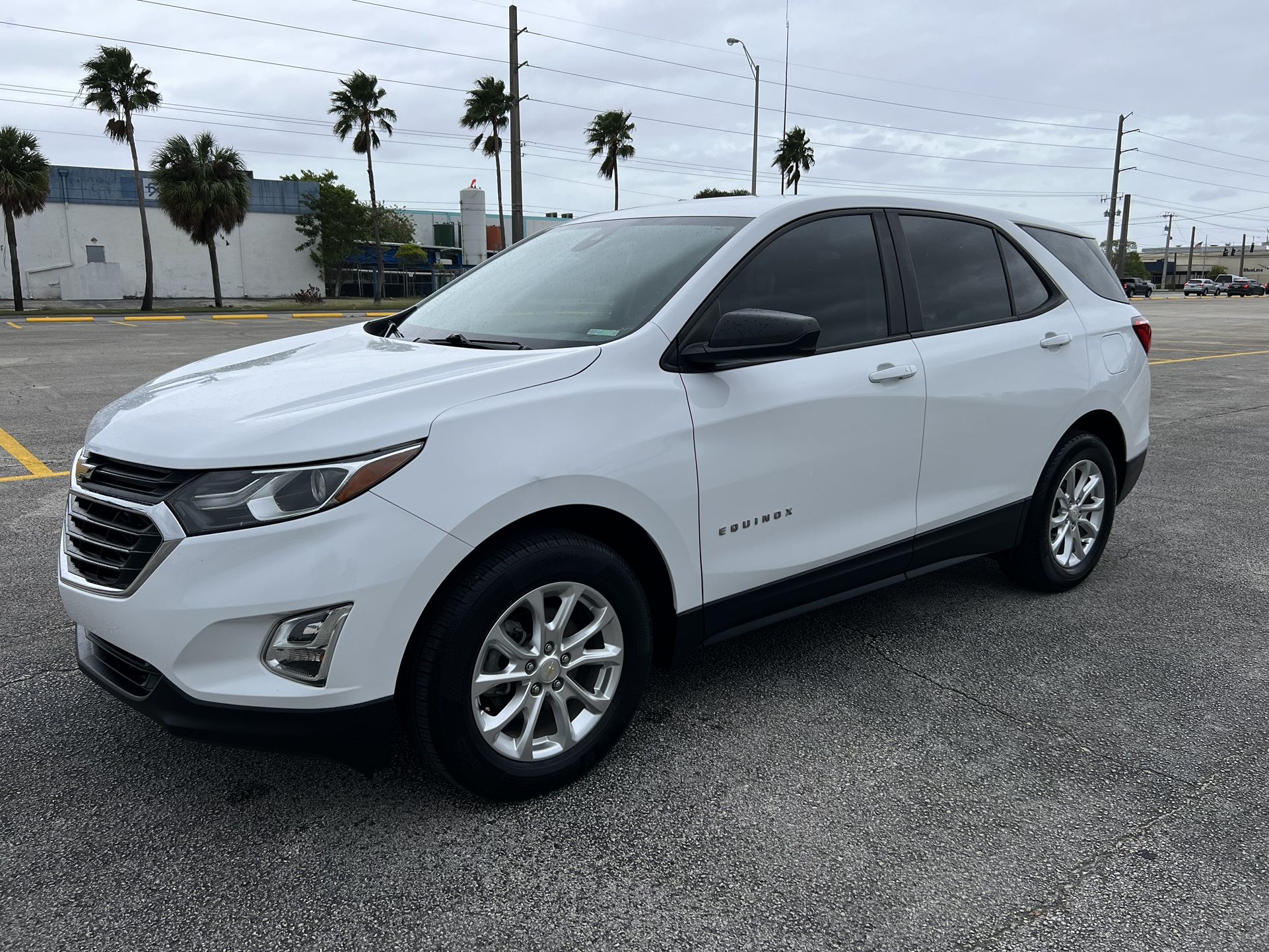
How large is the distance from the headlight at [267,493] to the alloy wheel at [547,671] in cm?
55

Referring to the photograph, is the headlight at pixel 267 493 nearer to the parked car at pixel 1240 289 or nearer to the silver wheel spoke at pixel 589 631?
the silver wheel spoke at pixel 589 631

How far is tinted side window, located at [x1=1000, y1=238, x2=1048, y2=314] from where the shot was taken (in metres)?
4.18

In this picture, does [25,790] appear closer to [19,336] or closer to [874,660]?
[874,660]

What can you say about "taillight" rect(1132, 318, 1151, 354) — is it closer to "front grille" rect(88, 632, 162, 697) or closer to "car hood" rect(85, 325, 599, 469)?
"car hood" rect(85, 325, 599, 469)

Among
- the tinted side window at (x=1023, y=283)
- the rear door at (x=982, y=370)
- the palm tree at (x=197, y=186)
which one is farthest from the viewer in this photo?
the palm tree at (x=197, y=186)

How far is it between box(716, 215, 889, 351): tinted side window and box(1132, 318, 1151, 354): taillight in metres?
1.85

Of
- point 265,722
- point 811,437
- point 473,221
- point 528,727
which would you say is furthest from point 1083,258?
point 473,221

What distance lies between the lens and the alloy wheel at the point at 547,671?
2602 millimetres

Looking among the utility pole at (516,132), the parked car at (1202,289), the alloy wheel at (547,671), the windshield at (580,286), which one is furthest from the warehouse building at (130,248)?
the parked car at (1202,289)

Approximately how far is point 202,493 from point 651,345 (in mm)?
1314

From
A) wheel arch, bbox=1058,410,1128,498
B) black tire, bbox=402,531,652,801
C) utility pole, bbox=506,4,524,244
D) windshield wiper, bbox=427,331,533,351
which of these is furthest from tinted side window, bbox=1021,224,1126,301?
utility pole, bbox=506,4,524,244

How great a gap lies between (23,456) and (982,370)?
6.81m

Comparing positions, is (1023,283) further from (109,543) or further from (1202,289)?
(1202,289)

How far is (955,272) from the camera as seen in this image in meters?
3.92
